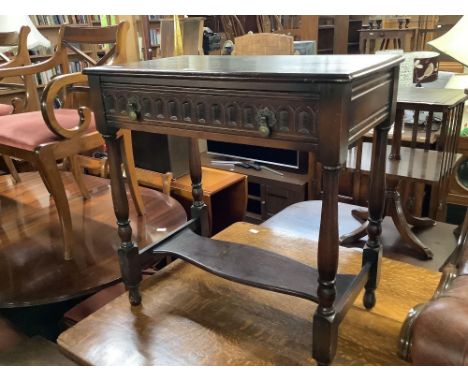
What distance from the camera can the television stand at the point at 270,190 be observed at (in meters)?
2.70

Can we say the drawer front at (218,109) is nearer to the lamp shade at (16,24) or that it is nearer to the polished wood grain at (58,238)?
the polished wood grain at (58,238)

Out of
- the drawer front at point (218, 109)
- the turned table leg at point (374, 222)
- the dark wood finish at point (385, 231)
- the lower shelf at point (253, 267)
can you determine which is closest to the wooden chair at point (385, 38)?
the dark wood finish at point (385, 231)

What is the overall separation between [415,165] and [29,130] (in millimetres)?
1527

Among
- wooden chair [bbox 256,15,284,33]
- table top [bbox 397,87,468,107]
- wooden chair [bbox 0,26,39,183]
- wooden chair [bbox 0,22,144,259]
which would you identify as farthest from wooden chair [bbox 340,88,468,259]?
wooden chair [bbox 256,15,284,33]

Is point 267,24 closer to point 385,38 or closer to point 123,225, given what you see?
point 385,38

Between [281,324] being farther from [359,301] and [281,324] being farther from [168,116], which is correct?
[168,116]

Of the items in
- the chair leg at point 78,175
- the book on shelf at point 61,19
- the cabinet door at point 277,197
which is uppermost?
the book on shelf at point 61,19

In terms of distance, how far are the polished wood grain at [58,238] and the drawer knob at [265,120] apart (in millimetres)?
905

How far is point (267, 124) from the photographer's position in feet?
2.90

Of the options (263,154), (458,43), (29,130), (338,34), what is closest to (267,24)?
(338,34)

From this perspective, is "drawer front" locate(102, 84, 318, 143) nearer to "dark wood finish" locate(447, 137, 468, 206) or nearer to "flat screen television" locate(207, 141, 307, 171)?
"flat screen television" locate(207, 141, 307, 171)

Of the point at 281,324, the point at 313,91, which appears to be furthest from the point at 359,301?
the point at 313,91

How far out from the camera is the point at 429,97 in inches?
64.3
